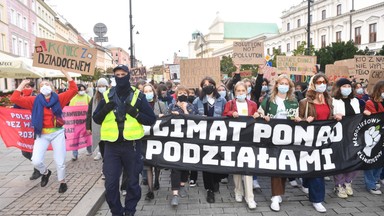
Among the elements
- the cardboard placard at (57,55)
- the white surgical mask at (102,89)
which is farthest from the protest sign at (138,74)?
the cardboard placard at (57,55)

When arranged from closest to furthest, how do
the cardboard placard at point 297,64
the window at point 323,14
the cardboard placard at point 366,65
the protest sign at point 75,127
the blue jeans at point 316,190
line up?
the blue jeans at point 316,190
the protest sign at point 75,127
the cardboard placard at point 366,65
the cardboard placard at point 297,64
the window at point 323,14

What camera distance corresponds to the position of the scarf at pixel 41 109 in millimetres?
5129

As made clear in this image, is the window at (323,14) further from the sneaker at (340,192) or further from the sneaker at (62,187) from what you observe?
the sneaker at (62,187)

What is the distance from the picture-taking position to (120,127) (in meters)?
4.02

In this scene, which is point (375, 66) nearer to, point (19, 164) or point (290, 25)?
point (19, 164)

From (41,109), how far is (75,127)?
2.17m

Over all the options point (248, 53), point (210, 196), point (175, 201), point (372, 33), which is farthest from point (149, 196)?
point (372, 33)

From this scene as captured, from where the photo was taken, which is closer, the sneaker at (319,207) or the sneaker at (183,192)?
the sneaker at (319,207)

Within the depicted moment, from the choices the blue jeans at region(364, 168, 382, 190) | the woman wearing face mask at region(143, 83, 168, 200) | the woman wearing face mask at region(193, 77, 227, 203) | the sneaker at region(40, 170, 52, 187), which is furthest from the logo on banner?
the sneaker at region(40, 170, 52, 187)

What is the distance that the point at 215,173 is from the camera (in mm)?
5402

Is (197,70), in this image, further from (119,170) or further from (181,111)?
(119,170)

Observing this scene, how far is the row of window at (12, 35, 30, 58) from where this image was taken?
40400 mm

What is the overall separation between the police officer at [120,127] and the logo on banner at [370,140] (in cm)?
339

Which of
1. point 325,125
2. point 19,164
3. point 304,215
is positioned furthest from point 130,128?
point 19,164
